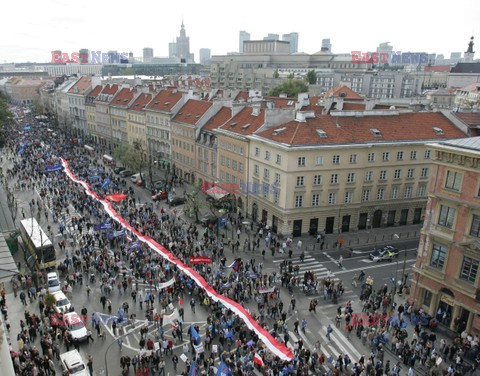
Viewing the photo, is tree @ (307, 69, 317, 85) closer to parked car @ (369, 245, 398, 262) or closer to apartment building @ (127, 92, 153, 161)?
apartment building @ (127, 92, 153, 161)

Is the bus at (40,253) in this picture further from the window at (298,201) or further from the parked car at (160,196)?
the window at (298,201)

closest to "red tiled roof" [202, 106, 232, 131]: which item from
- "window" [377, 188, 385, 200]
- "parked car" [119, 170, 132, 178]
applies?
"parked car" [119, 170, 132, 178]

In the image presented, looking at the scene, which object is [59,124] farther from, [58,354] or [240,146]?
[58,354]

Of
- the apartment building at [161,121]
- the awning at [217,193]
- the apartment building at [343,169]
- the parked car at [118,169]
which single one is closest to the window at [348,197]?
the apartment building at [343,169]

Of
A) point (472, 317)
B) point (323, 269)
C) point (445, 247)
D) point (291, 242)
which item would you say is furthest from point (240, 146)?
point (472, 317)

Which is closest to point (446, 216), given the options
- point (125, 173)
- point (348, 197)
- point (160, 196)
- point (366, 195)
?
point (348, 197)
